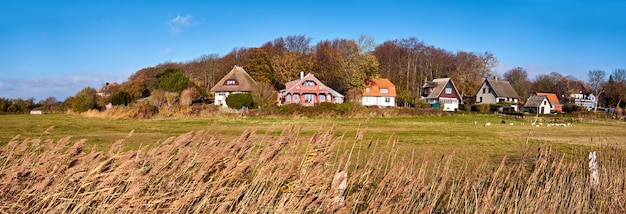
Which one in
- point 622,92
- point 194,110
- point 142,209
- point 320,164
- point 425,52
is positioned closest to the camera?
point 142,209

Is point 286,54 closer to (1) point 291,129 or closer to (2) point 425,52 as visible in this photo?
(2) point 425,52

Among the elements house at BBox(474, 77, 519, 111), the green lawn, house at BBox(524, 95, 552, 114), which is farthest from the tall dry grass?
house at BBox(474, 77, 519, 111)

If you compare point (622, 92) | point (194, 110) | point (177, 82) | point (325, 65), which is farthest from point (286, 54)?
point (622, 92)

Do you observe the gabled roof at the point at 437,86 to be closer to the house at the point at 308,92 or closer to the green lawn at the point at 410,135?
the house at the point at 308,92

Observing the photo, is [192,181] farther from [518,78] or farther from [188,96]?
[518,78]

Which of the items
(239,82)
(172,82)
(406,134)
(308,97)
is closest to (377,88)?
(308,97)

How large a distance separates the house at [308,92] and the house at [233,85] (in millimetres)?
6157

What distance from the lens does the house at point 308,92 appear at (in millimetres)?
66375

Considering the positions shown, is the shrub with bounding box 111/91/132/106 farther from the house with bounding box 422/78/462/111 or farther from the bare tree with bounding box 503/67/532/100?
the bare tree with bounding box 503/67/532/100

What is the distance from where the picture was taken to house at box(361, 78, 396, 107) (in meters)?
74.3

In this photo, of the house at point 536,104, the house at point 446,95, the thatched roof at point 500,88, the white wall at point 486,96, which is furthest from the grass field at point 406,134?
the thatched roof at point 500,88

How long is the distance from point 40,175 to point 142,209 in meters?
1.37

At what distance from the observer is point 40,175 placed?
15.7ft

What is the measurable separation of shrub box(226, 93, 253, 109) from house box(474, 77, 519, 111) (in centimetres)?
5651
